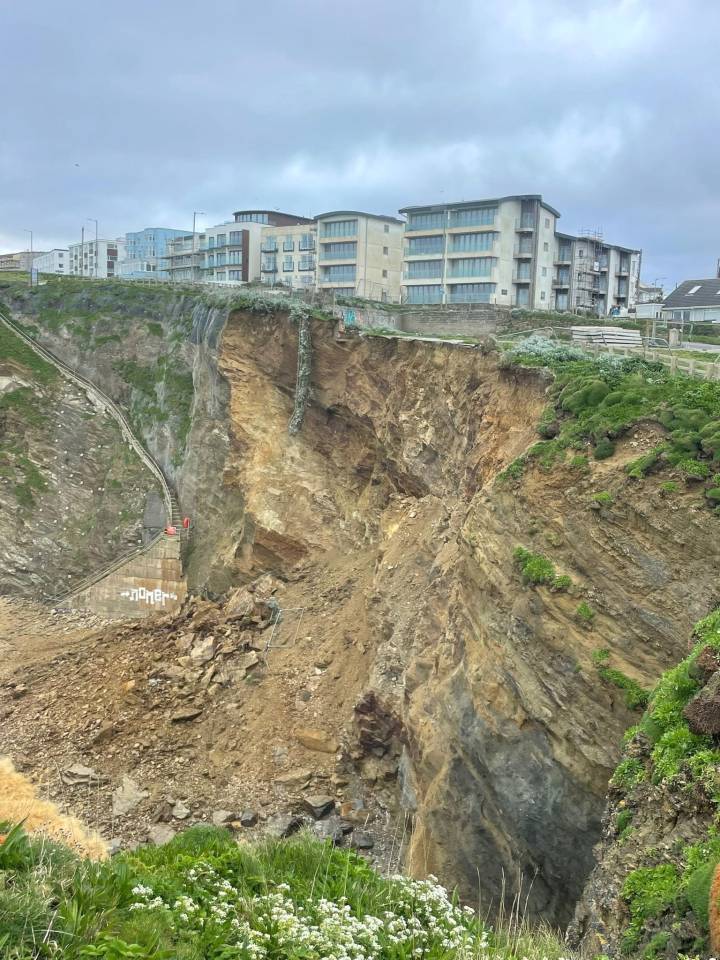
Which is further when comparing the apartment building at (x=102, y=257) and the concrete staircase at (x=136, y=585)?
the apartment building at (x=102, y=257)

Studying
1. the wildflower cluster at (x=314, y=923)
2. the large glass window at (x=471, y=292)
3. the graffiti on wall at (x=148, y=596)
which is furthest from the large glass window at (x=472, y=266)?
the wildflower cluster at (x=314, y=923)

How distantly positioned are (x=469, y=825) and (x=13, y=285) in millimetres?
48809

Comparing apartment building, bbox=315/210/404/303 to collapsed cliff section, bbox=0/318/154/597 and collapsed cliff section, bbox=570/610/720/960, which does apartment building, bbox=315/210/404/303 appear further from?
collapsed cliff section, bbox=570/610/720/960

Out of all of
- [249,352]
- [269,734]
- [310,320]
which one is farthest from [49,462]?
[269,734]

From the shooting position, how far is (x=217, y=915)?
8359mm

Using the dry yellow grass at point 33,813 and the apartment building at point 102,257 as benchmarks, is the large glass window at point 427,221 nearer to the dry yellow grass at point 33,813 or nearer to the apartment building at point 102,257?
the dry yellow grass at point 33,813

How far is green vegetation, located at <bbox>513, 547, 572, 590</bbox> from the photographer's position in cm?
1465

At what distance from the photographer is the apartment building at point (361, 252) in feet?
195

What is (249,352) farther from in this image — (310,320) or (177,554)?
(177,554)

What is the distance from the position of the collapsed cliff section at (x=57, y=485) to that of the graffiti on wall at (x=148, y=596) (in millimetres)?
2652

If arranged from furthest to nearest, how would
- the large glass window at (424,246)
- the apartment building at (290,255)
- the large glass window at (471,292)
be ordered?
1. the apartment building at (290,255)
2. the large glass window at (424,246)
3. the large glass window at (471,292)

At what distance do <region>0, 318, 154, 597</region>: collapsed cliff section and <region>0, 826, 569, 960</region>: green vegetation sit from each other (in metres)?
28.3

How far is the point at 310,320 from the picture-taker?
108 ft

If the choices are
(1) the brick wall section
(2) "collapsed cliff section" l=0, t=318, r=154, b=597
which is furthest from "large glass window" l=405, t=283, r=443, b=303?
(1) the brick wall section
